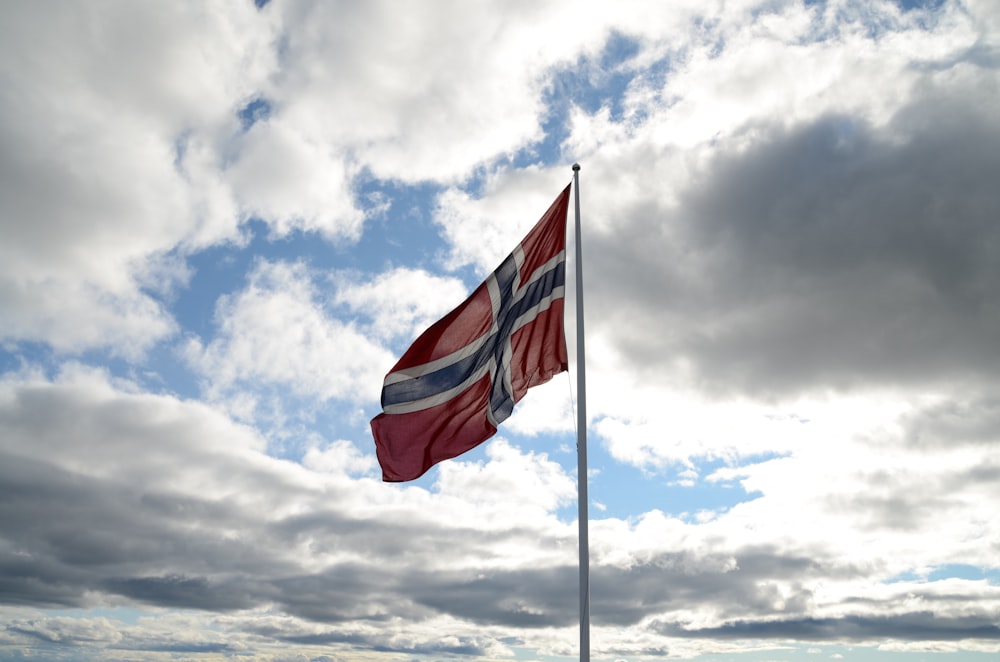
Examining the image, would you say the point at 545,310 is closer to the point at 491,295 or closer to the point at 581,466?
the point at 491,295

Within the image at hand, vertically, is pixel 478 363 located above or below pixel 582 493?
above

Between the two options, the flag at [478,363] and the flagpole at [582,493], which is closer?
the flagpole at [582,493]

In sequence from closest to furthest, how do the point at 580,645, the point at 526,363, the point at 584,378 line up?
1. the point at 580,645
2. the point at 584,378
3. the point at 526,363

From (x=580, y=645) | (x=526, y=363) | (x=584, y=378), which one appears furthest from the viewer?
(x=526, y=363)

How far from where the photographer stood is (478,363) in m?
29.5

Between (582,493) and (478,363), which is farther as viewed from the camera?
(478,363)

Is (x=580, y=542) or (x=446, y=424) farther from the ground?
(x=446, y=424)

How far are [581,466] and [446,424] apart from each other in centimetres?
653

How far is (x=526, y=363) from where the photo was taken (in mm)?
28484

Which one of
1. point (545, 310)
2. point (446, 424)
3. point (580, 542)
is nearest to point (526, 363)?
point (545, 310)

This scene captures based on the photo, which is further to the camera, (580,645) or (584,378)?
(584,378)

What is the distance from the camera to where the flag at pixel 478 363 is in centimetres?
2859

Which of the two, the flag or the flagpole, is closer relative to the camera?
the flagpole

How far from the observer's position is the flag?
28.6 meters
